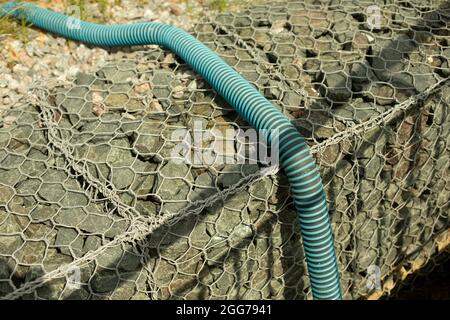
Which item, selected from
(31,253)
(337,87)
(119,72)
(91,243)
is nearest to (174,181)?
(91,243)

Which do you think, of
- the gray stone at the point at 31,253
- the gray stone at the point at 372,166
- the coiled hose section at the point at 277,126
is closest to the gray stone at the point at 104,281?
the gray stone at the point at 31,253

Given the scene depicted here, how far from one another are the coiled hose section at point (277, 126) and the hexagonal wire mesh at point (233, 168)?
120 mm

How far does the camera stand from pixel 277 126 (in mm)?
2307

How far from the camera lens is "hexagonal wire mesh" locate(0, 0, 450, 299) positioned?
7.25 feet

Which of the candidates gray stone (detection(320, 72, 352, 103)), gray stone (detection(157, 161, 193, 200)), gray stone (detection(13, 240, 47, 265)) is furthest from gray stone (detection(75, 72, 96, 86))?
gray stone (detection(320, 72, 352, 103))

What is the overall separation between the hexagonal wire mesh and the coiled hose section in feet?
0.39

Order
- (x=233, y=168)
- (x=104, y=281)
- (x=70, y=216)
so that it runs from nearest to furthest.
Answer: (x=104, y=281)
(x=70, y=216)
(x=233, y=168)

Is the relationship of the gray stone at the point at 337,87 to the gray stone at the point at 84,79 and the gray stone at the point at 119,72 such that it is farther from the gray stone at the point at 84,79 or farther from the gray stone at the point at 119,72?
the gray stone at the point at 84,79

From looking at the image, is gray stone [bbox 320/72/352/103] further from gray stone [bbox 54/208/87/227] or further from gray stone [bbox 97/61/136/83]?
gray stone [bbox 54/208/87/227]

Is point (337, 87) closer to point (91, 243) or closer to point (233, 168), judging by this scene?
point (233, 168)

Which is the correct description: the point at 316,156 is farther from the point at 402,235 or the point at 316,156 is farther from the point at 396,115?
the point at 402,235

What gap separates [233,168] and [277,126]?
300mm

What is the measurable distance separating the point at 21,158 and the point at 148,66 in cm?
93
